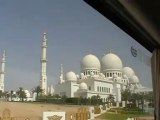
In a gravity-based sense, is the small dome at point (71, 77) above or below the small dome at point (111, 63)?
below

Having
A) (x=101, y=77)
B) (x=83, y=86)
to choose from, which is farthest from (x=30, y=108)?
(x=101, y=77)

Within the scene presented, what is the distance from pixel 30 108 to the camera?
651 cm

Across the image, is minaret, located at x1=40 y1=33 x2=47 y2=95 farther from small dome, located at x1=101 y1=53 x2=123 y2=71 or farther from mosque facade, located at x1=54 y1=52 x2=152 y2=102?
small dome, located at x1=101 y1=53 x2=123 y2=71

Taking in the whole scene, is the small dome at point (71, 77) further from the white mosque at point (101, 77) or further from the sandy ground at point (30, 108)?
the sandy ground at point (30, 108)

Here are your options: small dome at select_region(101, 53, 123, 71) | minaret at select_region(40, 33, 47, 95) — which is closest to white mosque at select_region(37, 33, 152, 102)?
small dome at select_region(101, 53, 123, 71)

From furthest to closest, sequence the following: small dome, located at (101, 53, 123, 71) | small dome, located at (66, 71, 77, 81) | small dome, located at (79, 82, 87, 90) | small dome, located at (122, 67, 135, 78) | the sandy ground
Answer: small dome, located at (122, 67, 135, 78) → small dome, located at (66, 71, 77, 81) → small dome, located at (101, 53, 123, 71) → small dome, located at (79, 82, 87, 90) → the sandy ground

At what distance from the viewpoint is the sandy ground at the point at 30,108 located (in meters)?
5.89

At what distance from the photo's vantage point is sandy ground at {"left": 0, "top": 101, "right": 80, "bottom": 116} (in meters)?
5.89

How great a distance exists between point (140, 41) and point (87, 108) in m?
5.90

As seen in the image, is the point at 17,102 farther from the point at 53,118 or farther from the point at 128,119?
the point at 128,119

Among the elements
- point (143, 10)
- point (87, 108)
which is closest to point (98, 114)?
point (87, 108)

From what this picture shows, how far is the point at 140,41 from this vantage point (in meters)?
2.39

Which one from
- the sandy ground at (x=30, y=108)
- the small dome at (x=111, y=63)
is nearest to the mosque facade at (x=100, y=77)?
the small dome at (x=111, y=63)

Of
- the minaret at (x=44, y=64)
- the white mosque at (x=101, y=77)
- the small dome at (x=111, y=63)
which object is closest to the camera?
the minaret at (x=44, y=64)
